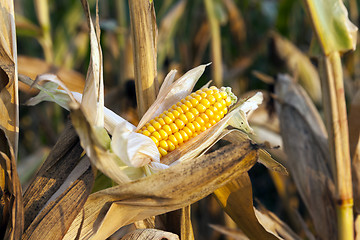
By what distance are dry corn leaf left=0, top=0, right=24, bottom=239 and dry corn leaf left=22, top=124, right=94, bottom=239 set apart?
0.04 meters

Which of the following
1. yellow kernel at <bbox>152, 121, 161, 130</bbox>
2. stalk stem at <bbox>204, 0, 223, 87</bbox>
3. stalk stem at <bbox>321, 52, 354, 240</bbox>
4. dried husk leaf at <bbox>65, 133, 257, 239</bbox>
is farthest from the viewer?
stalk stem at <bbox>204, 0, 223, 87</bbox>

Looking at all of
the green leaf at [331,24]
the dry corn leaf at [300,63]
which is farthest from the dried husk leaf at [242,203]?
the dry corn leaf at [300,63]

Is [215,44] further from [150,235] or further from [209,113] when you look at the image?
[150,235]

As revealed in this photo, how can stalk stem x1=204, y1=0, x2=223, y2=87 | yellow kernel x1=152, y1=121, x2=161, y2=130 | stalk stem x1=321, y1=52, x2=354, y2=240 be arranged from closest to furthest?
1. yellow kernel x1=152, y1=121, x2=161, y2=130
2. stalk stem x1=321, y1=52, x2=354, y2=240
3. stalk stem x1=204, y1=0, x2=223, y2=87

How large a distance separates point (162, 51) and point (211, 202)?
105 centimetres

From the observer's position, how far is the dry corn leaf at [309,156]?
115 centimetres

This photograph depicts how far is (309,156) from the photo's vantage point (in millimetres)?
1277

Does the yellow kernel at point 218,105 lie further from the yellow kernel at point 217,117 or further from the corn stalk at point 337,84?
the corn stalk at point 337,84

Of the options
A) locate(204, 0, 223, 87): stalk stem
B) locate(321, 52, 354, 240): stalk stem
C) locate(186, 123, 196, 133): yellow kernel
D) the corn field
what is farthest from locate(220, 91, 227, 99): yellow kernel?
locate(204, 0, 223, 87): stalk stem

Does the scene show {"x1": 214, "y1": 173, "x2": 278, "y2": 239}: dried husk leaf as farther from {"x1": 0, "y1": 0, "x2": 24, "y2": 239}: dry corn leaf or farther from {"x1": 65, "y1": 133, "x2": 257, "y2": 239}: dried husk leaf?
{"x1": 0, "y1": 0, "x2": 24, "y2": 239}: dry corn leaf

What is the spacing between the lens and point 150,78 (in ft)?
2.81

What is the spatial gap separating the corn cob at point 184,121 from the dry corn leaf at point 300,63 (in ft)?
5.55

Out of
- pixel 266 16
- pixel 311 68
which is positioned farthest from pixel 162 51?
pixel 266 16

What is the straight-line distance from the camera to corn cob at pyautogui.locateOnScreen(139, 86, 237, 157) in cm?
80
